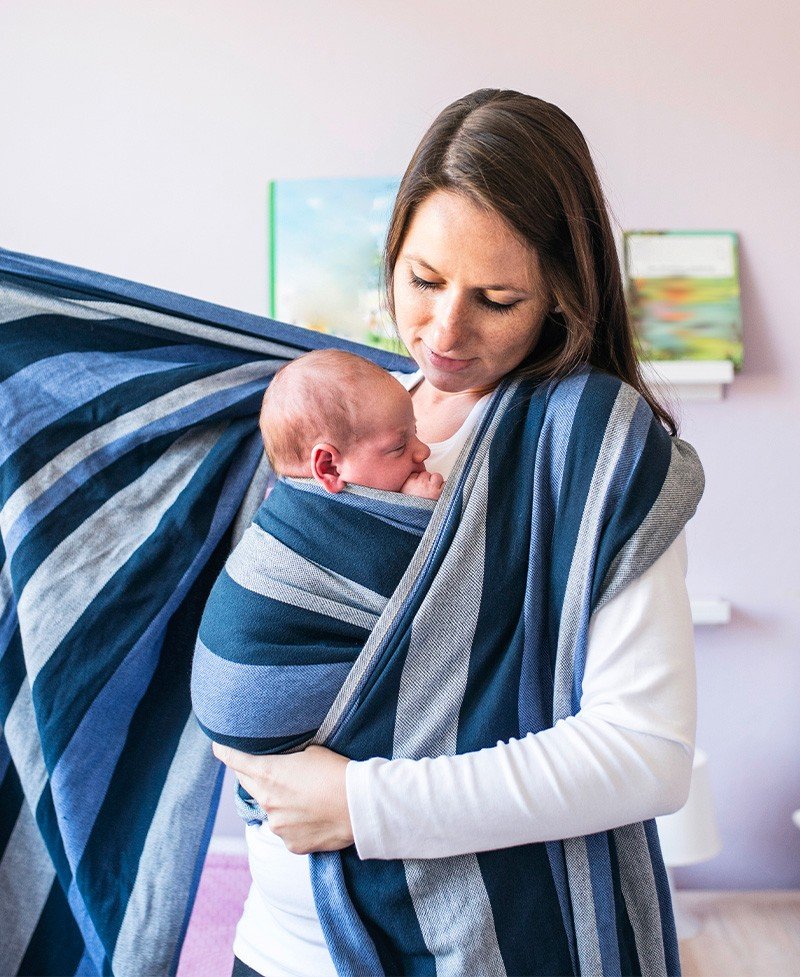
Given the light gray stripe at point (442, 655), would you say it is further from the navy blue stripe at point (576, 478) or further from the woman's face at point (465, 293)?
the woman's face at point (465, 293)

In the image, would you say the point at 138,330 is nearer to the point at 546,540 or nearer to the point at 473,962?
the point at 546,540

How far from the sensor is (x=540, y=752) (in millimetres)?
808

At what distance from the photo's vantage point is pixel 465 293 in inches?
35.5

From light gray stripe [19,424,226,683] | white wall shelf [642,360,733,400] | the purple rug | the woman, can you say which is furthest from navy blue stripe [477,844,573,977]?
white wall shelf [642,360,733,400]

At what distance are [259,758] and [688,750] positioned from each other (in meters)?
0.38

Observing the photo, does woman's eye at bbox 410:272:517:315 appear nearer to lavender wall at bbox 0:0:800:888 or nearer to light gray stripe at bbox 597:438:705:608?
light gray stripe at bbox 597:438:705:608

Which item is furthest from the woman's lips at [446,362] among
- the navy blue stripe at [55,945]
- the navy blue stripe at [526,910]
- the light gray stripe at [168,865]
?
the navy blue stripe at [55,945]

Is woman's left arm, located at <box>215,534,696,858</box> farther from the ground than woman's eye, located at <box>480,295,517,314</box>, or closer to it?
closer to it

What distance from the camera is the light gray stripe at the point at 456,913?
83 centimetres

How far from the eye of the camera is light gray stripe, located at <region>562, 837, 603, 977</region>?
2.80 feet

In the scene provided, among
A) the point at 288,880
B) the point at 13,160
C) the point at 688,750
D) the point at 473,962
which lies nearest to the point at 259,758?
the point at 288,880

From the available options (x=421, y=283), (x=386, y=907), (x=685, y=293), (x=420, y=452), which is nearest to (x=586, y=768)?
(x=386, y=907)

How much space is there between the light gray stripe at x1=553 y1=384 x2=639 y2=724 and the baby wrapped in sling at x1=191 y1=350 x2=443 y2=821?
5.7 inches

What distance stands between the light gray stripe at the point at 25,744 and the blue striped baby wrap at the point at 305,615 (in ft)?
1.08
